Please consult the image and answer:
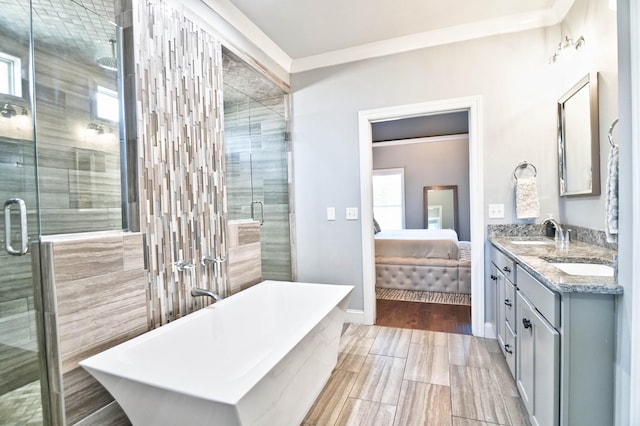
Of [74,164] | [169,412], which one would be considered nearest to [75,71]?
[74,164]

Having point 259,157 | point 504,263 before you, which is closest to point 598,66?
point 504,263

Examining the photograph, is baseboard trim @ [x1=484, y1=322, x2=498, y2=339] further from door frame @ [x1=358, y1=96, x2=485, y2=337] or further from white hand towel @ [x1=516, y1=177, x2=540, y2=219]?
white hand towel @ [x1=516, y1=177, x2=540, y2=219]

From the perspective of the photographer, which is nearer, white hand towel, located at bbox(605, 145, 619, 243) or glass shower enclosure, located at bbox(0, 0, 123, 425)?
white hand towel, located at bbox(605, 145, 619, 243)

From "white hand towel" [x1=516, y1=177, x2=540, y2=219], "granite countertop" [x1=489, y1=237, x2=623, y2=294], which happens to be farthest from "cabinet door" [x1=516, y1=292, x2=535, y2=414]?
"white hand towel" [x1=516, y1=177, x2=540, y2=219]

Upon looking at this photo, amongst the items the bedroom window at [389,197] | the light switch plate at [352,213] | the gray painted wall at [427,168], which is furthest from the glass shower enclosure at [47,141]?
the gray painted wall at [427,168]

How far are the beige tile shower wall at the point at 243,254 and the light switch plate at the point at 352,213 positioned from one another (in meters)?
0.98

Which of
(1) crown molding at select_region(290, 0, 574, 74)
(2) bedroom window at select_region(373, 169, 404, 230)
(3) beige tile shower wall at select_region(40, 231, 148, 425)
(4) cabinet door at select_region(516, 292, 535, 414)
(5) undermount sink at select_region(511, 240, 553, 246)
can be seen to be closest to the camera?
(3) beige tile shower wall at select_region(40, 231, 148, 425)

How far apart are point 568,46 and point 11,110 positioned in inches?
141

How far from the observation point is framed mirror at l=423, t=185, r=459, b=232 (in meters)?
6.92

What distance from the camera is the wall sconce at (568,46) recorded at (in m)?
2.13

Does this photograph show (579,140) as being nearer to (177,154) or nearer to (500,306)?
(500,306)

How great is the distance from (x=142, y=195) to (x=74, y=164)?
620 millimetres

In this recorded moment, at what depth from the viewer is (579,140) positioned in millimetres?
2207

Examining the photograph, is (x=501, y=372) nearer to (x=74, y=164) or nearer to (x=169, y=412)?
(x=169, y=412)
